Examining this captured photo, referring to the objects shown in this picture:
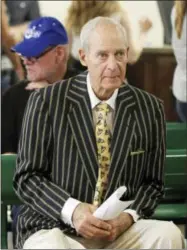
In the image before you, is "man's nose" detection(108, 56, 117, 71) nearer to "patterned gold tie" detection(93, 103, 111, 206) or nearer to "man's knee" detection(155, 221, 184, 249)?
"patterned gold tie" detection(93, 103, 111, 206)

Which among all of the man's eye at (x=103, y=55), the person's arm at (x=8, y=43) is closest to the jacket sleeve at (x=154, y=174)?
the man's eye at (x=103, y=55)

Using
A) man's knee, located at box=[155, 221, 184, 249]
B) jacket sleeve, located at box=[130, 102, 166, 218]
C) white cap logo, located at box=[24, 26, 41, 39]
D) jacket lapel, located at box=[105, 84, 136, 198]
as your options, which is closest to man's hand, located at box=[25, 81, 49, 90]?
white cap logo, located at box=[24, 26, 41, 39]

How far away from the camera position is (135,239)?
5.43 ft

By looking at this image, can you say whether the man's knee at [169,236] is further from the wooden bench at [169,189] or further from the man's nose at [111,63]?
the man's nose at [111,63]

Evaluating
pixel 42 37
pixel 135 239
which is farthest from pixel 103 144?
pixel 42 37

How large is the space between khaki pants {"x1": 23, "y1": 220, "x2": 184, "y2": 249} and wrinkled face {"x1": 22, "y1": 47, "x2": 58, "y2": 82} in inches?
18.6

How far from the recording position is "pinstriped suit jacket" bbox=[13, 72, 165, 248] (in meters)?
1.63

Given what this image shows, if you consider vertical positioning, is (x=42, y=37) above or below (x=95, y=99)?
above

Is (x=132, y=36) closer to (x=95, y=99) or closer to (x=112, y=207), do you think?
(x=95, y=99)

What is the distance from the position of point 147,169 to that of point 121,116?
6.5 inches

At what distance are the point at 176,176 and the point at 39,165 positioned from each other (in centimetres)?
46

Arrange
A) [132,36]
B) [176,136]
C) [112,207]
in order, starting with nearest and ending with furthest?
[112,207]
[176,136]
[132,36]

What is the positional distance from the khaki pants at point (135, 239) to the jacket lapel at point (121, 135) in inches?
5.3

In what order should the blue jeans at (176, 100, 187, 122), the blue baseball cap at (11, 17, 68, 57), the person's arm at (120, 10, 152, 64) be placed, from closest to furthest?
1. the blue baseball cap at (11, 17, 68, 57)
2. the person's arm at (120, 10, 152, 64)
3. the blue jeans at (176, 100, 187, 122)
